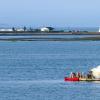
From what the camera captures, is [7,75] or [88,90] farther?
[7,75]

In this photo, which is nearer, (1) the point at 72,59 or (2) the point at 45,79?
(2) the point at 45,79

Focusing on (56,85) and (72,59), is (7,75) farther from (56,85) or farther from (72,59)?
(72,59)

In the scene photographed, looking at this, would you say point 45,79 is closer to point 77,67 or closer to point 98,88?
point 98,88

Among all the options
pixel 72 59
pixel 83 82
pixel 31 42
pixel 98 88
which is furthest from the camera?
pixel 31 42

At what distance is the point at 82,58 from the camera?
99.5m

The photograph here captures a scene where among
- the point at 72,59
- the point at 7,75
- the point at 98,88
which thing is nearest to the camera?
the point at 98,88

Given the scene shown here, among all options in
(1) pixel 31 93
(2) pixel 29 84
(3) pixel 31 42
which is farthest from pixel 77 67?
(3) pixel 31 42

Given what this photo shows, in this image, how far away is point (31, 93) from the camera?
6044 cm

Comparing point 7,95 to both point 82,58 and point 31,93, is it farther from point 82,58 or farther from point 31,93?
point 82,58

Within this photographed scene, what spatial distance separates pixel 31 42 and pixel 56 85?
9280 cm

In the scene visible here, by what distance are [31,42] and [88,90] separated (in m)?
96.2

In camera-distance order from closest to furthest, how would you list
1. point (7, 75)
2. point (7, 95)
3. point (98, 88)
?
point (7, 95), point (98, 88), point (7, 75)

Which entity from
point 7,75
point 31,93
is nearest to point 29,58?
point 7,75

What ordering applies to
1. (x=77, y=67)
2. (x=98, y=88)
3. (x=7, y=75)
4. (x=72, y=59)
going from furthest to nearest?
(x=72, y=59), (x=77, y=67), (x=7, y=75), (x=98, y=88)
